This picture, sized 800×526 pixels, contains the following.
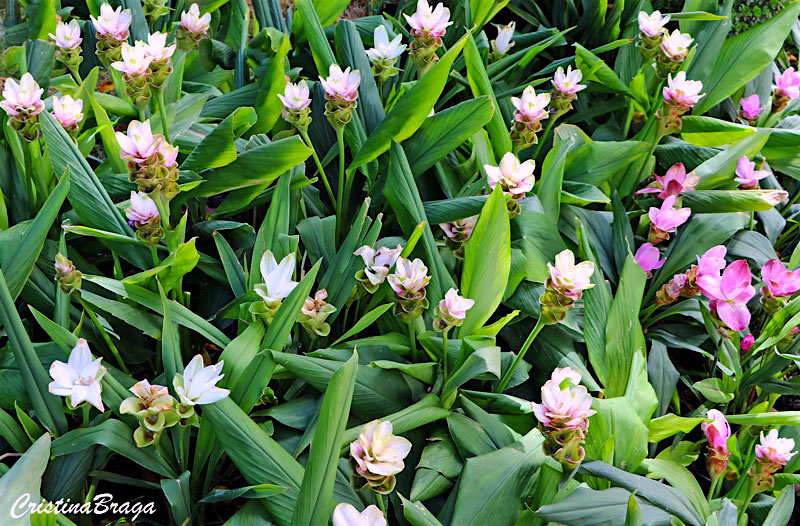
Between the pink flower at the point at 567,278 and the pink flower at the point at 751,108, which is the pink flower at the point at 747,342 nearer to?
the pink flower at the point at 567,278

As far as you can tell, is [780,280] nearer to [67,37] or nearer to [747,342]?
[747,342]

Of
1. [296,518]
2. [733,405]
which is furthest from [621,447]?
[296,518]

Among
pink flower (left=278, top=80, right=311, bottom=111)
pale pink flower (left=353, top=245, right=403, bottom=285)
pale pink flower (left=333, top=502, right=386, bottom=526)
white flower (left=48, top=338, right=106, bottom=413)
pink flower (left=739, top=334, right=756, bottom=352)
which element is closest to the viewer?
pale pink flower (left=333, top=502, right=386, bottom=526)

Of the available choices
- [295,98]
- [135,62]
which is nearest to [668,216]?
[295,98]

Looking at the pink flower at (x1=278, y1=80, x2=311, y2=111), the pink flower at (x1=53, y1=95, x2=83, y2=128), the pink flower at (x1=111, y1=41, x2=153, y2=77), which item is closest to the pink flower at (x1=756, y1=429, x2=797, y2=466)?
the pink flower at (x1=278, y1=80, x2=311, y2=111)

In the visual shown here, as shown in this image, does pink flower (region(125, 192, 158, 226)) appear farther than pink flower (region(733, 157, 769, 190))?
No

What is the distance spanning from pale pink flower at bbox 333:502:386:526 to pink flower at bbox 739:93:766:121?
153cm

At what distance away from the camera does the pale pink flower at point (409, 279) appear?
3.28 ft

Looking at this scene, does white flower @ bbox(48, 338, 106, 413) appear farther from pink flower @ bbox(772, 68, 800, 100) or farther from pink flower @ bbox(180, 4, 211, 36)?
pink flower @ bbox(772, 68, 800, 100)

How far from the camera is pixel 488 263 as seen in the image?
3.68 ft

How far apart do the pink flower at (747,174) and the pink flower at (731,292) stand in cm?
33

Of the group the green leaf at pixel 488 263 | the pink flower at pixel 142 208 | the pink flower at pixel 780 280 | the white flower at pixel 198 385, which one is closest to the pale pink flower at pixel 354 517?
the white flower at pixel 198 385

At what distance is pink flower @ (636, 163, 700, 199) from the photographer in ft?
4.70

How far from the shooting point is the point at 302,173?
1253 millimetres
